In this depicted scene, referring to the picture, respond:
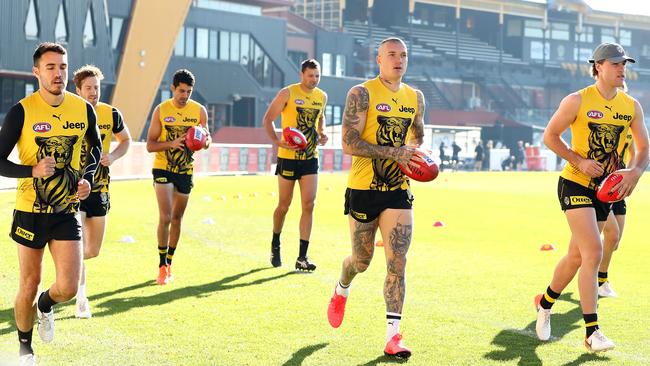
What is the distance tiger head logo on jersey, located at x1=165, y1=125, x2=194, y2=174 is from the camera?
1072 centimetres

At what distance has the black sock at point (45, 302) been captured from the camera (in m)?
6.79

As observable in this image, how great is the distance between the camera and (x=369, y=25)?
79.9 m

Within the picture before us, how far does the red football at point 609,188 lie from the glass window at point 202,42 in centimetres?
5431

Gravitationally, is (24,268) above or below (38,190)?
below

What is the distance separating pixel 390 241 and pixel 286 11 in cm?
7101

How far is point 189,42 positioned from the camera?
196ft

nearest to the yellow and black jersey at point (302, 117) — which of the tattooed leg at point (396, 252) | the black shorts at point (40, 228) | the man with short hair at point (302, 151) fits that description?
the man with short hair at point (302, 151)

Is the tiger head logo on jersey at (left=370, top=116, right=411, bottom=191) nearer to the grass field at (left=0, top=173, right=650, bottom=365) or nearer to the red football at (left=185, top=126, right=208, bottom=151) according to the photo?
the grass field at (left=0, top=173, right=650, bottom=365)

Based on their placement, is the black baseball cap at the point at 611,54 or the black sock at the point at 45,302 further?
the black baseball cap at the point at 611,54

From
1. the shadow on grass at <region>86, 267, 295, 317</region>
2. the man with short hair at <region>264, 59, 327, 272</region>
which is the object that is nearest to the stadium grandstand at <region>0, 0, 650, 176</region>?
the man with short hair at <region>264, 59, 327, 272</region>

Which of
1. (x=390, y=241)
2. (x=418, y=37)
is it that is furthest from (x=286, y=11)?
(x=390, y=241)

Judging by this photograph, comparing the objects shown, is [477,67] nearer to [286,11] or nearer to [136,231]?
[286,11]

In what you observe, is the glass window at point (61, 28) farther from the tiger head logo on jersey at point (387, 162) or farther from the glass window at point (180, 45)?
the tiger head logo on jersey at point (387, 162)

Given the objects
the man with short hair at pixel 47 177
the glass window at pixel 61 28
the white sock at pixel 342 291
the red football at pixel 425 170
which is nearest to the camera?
the man with short hair at pixel 47 177
